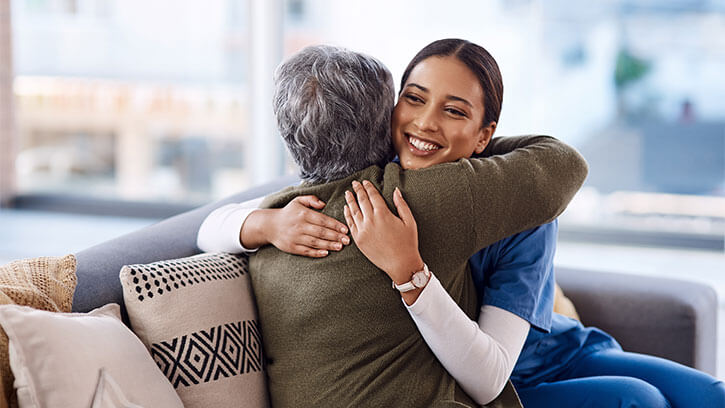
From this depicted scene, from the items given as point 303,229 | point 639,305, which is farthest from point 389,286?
point 639,305

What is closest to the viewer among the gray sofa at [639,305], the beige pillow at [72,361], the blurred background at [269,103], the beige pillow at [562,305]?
the beige pillow at [72,361]

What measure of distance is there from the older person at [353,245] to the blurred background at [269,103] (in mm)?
2209

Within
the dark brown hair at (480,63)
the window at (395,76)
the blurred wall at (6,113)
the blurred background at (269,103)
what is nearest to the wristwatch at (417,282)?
the dark brown hair at (480,63)

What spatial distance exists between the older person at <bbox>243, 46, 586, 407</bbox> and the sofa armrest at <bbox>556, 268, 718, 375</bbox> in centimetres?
80

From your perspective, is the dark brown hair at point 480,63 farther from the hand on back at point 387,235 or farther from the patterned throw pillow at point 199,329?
the patterned throw pillow at point 199,329

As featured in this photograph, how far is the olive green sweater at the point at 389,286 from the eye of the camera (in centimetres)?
122

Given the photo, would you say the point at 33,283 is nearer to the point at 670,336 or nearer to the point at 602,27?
the point at 670,336

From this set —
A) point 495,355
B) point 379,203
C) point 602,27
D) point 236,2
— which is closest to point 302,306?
point 379,203

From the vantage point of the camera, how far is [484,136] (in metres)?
1.40

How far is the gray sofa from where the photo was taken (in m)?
1.79

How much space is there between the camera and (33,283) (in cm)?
117

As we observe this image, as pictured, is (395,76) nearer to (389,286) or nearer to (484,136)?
(484,136)

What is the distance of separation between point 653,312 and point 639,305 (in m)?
0.04

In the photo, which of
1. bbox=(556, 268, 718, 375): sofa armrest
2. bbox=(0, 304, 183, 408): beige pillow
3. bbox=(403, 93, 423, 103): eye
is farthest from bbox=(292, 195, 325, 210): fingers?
bbox=(556, 268, 718, 375): sofa armrest
